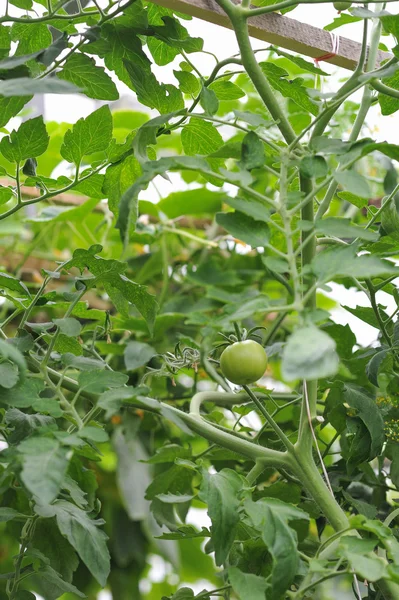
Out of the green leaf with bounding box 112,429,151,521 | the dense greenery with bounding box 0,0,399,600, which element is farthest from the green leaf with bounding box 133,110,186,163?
the green leaf with bounding box 112,429,151,521

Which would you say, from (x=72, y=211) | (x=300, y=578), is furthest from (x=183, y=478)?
(x=72, y=211)

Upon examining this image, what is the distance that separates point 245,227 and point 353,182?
8 cm

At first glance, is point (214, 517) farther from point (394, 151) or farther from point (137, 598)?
point (137, 598)

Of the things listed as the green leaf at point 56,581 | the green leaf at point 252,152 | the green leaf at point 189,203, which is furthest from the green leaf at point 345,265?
the green leaf at point 189,203

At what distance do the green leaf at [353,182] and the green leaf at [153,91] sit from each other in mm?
267

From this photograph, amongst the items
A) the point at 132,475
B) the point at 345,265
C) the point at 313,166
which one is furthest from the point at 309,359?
Result: the point at 132,475

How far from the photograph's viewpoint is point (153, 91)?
72 cm

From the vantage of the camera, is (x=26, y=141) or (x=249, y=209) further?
(x=26, y=141)

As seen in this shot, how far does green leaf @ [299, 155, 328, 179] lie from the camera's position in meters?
0.55

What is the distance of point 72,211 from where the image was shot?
A: 1.50 m

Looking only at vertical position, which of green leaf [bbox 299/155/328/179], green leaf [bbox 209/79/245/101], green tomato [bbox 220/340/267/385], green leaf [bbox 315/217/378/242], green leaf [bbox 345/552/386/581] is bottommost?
green leaf [bbox 345/552/386/581]

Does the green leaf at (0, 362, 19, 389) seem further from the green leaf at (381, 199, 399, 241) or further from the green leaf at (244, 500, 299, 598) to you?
the green leaf at (381, 199, 399, 241)

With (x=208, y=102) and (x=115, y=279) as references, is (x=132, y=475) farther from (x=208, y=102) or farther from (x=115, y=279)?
(x=208, y=102)

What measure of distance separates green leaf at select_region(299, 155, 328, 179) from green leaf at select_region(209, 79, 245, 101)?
0.80 ft
